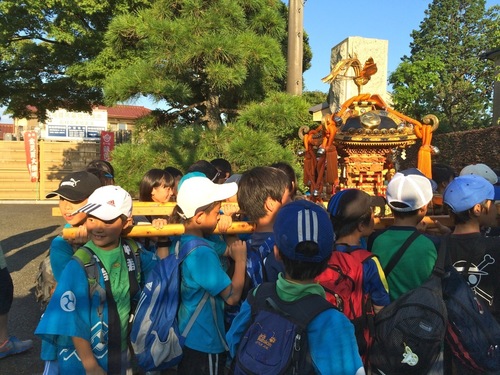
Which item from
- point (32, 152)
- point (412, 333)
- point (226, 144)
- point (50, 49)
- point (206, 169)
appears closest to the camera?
point (412, 333)

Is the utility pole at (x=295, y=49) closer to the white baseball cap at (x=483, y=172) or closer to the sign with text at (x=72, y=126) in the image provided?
the white baseball cap at (x=483, y=172)

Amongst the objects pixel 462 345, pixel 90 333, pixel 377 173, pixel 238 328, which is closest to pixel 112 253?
pixel 90 333

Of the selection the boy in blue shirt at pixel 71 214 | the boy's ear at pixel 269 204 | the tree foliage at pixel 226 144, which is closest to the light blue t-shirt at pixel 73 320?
the boy in blue shirt at pixel 71 214

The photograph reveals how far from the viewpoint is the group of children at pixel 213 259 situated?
1.58m

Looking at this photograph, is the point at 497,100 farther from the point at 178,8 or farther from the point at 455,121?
the point at 178,8

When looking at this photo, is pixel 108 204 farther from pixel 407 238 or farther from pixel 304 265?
pixel 407 238

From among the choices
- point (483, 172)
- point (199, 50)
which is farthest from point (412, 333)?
point (199, 50)

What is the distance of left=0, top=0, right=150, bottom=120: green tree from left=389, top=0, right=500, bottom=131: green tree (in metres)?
6.39

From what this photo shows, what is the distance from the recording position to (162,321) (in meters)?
1.64

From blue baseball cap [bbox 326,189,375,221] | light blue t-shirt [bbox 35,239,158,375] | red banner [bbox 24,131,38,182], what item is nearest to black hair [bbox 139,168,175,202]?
light blue t-shirt [bbox 35,239,158,375]

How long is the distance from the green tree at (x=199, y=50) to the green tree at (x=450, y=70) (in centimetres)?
373

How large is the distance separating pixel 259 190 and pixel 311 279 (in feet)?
2.05

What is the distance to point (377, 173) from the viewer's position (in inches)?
143

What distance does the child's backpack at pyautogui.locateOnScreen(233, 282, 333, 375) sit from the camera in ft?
3.77
